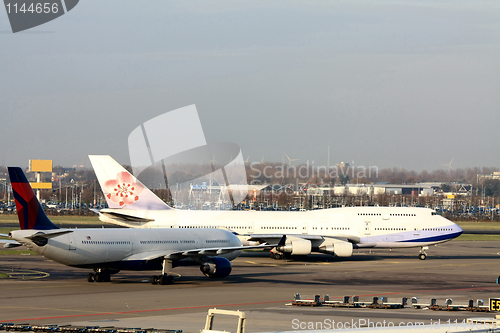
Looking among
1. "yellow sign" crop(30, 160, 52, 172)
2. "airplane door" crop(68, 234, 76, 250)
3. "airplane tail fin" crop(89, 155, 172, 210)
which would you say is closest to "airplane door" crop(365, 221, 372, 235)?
"airplane tail fin" crop(89, 155, 172, 210)

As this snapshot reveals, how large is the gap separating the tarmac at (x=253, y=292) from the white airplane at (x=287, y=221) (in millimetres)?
2391

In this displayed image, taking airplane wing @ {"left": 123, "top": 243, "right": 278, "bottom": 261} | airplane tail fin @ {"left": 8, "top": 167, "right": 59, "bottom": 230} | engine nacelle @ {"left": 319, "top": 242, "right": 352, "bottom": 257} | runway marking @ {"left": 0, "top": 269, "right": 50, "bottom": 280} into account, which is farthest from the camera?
engine nacelle @ {"left": 319, "top": 242, "right": 352, "bottom": 257}

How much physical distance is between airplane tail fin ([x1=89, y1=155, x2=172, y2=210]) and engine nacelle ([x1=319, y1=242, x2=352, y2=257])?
54.9ft

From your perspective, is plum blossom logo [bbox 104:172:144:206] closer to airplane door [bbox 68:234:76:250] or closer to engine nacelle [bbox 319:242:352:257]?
engine nacelle [bbox 319:242:352:257]

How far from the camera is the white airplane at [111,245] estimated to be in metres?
36.0

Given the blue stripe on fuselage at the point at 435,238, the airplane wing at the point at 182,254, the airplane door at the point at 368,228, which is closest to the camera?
the airplane wing at the point at 182,254

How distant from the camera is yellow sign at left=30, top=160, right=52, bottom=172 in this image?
190650mm

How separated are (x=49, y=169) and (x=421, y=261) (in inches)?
6146

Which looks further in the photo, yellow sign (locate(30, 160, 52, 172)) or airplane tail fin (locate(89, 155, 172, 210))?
yellow sign (locate(30, 160, 52, 172))

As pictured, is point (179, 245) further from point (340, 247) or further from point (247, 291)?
point (340, 247)

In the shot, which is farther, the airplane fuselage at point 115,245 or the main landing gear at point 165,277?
the main landing gear at point 165,277

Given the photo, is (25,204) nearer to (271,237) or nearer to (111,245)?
(111,245)

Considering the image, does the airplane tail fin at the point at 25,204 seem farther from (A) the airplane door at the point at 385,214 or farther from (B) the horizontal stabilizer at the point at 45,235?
(A) the airplane door at the point at 385,214

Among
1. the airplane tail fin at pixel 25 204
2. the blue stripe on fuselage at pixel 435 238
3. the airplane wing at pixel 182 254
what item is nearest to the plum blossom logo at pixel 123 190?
the airplane wing at pixel 182 254
